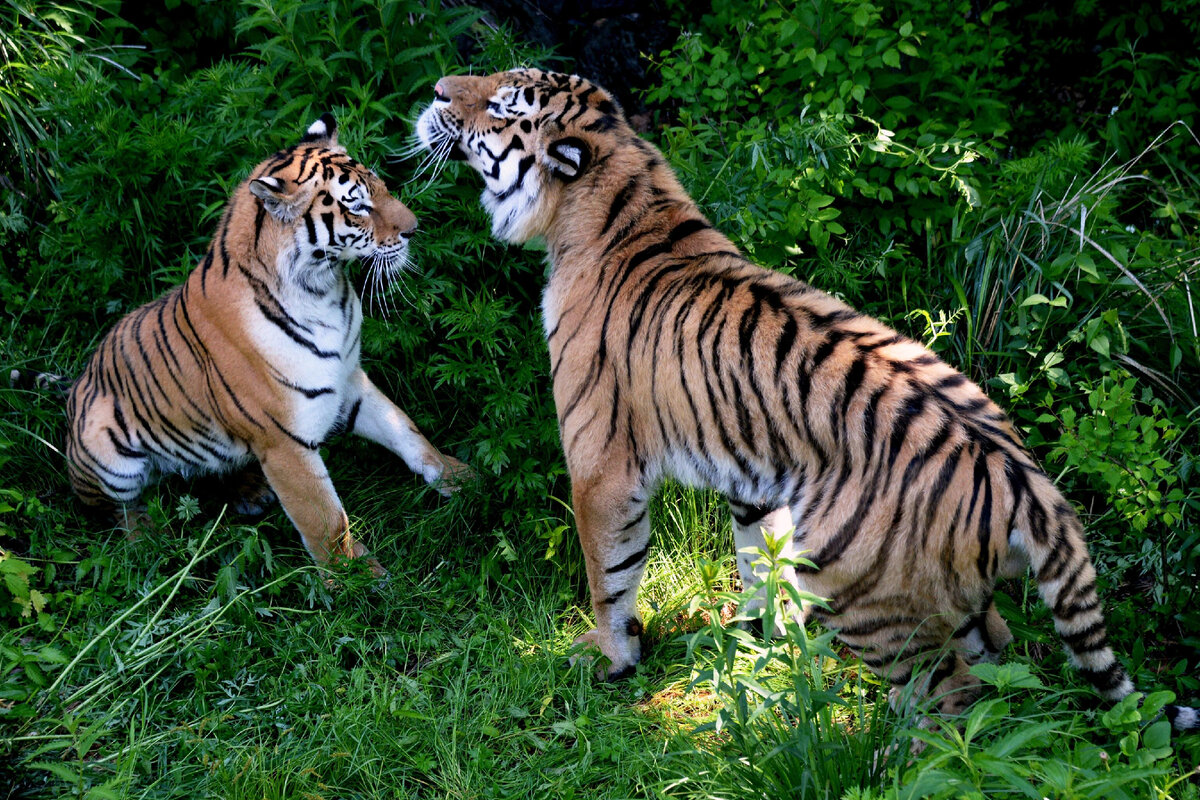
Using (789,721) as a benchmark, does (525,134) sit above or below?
above

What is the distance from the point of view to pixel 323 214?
353cm

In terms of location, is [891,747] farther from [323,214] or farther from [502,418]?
[323,214]

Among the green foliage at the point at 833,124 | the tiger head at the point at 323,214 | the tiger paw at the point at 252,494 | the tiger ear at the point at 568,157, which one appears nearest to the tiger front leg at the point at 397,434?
the tiger paw at the point at 252,494

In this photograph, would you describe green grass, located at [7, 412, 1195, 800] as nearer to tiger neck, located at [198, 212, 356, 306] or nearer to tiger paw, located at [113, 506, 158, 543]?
tiger paw, located at [113, 506, 158, 543]

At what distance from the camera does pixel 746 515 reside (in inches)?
134

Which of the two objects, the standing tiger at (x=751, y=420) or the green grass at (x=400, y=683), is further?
the green grass at (x=400, y=683)

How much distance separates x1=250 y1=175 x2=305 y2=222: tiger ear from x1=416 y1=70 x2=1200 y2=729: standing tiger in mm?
513

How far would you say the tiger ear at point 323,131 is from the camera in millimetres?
3686

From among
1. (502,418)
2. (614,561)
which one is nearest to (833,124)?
(502,418)

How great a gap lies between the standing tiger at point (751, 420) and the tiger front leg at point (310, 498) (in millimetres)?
1013

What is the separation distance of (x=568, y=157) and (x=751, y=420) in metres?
1.13

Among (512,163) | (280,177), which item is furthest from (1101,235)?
(280,177)

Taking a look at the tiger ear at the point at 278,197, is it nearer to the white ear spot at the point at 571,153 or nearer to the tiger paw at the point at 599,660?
the white ear spot at the point at 571,153

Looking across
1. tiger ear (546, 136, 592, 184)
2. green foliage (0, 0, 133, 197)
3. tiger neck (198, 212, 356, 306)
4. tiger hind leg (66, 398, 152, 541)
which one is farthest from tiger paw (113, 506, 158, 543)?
tiger ear (546, 136, 592, 184)
